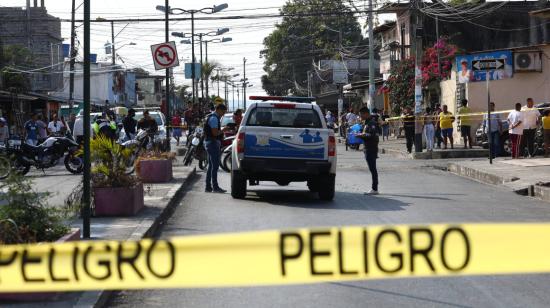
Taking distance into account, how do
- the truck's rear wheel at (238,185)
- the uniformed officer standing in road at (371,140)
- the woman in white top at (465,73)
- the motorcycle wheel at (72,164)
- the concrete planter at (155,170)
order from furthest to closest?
the woman in white top at (465,73)
the motorcycle wheel at (72,164)
the concrete planter at (155,170)
the uniformed officer standing in road at (371,140)
the truck's rear wheel at (238,185)

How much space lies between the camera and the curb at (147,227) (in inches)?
275

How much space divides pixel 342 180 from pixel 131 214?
8366 millimetres

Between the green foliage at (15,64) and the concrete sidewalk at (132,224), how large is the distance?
115 feet

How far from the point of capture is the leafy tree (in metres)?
93.3

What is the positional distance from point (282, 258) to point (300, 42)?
9218 centimetres

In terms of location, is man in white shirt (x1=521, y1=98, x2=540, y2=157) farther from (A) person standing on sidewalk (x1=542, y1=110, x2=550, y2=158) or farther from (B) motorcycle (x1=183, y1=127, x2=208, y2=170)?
(B) motorcycle (x1=183, y1=127, x2=208, y2=170)

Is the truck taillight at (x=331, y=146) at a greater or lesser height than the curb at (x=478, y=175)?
greater

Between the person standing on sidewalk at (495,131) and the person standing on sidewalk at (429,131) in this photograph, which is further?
the person standing on sidewalk at (429,131)

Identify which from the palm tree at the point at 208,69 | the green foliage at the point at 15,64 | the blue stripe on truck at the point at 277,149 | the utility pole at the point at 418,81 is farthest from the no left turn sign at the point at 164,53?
the palm tree at the point at 208,69

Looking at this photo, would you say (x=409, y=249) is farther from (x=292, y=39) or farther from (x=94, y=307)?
(x=292, y=39)

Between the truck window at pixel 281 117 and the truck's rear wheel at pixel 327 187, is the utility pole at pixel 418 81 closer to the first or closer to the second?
the truck window at pixel 281 117

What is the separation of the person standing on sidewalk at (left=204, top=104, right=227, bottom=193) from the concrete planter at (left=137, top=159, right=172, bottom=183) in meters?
1.41

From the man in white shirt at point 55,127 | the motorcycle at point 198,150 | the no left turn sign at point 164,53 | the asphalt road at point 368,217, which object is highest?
the no left turn sign at point 164,53

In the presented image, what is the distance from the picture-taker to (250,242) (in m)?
5.56
